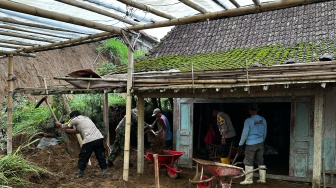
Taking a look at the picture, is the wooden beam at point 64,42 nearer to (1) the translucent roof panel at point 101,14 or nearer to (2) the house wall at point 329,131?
(1) the translucent roof panel at point 101,14

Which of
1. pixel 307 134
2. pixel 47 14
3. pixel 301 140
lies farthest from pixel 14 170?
pixel 307 134

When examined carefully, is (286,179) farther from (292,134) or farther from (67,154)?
(67,154)

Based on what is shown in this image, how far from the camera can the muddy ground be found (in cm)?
668

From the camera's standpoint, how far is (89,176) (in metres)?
7.54

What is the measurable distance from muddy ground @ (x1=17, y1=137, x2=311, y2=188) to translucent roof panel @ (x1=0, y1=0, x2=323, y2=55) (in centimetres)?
320

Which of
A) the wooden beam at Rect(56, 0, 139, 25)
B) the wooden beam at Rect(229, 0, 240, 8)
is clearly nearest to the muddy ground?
the wooden beam at Rect(56, 0, 139, 25)

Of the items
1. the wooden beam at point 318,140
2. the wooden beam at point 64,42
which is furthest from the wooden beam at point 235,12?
the wooden beam at point 318,140

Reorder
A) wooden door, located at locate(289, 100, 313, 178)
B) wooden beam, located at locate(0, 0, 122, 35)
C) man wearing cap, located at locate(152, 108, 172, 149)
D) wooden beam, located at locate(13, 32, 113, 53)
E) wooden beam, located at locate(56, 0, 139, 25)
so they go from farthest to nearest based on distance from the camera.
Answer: man wearing cap, located at locate(152, 108, 172, 149)
wooden door, located at locate(289, 100, 313, 178)
wooden beam, located at locate(13, 32, 113, 53)
wooden beam, located at locate(56, 0, 139, 25)
wooden beam, located at locate(0, 0, 122, 35)

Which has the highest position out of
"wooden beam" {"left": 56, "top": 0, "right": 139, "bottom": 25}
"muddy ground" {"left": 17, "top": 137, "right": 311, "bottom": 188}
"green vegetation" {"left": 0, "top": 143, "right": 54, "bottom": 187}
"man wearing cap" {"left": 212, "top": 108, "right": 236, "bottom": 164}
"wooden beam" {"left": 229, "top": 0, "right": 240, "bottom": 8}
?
"wooden beam" {"left": 56, "top": 0, "right": 139, "bottom": 25}

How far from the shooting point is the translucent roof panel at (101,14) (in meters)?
4.90

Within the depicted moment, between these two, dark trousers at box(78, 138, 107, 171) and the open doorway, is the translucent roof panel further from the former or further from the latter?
the open doorway

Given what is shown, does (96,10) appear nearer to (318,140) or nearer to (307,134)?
(318,140)

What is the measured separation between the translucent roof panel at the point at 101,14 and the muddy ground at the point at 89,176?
320 cm

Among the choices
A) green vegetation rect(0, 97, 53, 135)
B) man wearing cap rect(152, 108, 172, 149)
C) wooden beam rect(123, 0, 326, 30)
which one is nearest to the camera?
wooden beam rect(123, 0, 326, 30)
